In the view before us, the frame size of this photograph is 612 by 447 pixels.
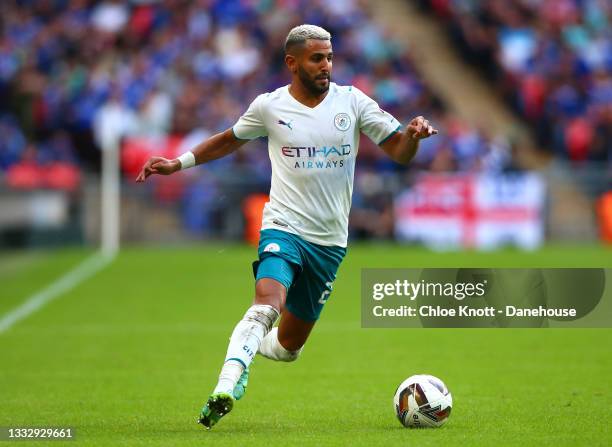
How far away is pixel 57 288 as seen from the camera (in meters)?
21.0

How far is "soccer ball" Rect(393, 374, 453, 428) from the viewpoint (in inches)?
356

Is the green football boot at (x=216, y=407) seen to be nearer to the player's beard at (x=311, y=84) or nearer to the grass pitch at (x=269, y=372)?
the grass pitch at (x=269, y=372)

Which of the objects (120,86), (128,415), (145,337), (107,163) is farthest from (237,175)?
(128,415)

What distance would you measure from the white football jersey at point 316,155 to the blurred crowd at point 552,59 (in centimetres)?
1849

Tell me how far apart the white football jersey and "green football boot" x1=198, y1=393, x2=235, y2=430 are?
1494 millimetres

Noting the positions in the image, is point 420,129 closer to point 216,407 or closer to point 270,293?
point 270,293

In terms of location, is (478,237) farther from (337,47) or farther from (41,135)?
(41,135)

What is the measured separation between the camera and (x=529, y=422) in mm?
9305

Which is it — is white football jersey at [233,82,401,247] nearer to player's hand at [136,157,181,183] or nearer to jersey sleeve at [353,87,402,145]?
jersey sleeve at [353,87,402,145]

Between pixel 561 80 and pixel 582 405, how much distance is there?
1872 cm

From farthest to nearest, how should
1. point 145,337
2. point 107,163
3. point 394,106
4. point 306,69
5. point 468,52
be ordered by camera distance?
point 468,52 → point 394,106 → point 107,163 → point 145,337 → point 306,69

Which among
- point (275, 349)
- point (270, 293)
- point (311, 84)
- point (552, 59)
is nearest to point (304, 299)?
point (275, 349)

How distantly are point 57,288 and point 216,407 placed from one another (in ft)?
42.9

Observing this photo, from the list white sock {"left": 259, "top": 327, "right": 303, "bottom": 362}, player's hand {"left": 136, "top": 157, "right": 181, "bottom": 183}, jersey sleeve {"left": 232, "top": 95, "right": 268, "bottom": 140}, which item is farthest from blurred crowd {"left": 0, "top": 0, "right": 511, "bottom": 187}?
player's hand {"left": 136, "top": 157, "right": 181, "bottom": 183}
